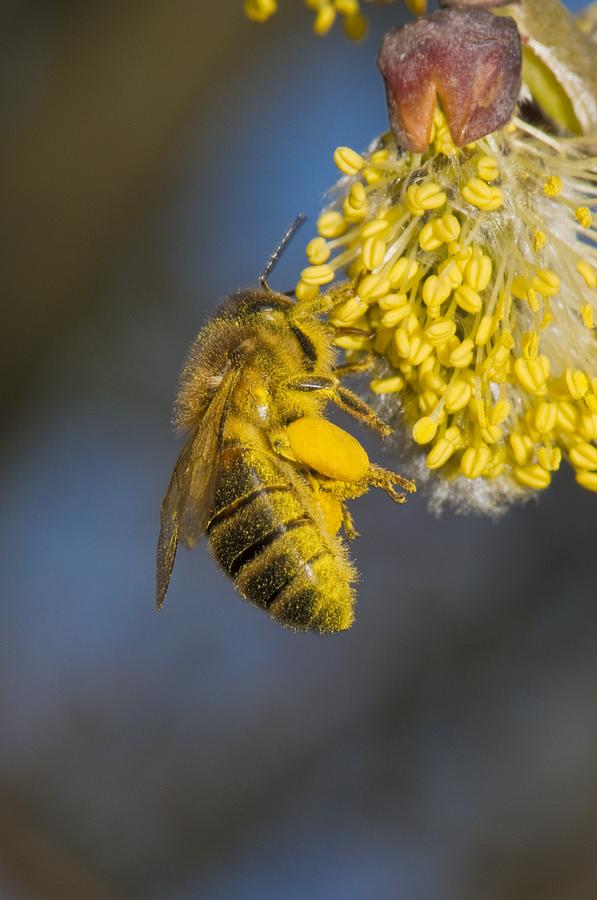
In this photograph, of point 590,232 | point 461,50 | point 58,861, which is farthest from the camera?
point 58,861

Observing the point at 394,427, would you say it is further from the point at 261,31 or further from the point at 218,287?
the point at 218,287

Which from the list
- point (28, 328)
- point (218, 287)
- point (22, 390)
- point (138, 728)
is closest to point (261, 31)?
point (28, 328)

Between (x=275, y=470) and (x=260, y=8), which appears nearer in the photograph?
(x=275, y=470)

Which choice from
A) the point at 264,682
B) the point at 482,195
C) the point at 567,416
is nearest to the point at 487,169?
the point at 482,195

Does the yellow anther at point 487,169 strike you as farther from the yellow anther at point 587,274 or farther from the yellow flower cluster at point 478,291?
the yellow anther at point 587,274

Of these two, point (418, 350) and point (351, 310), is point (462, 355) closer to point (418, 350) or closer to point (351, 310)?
point (418, 350)

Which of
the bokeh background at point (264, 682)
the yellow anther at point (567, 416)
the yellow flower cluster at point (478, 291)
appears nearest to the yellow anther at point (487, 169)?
the yellow flower cluster at point (478, 291)
